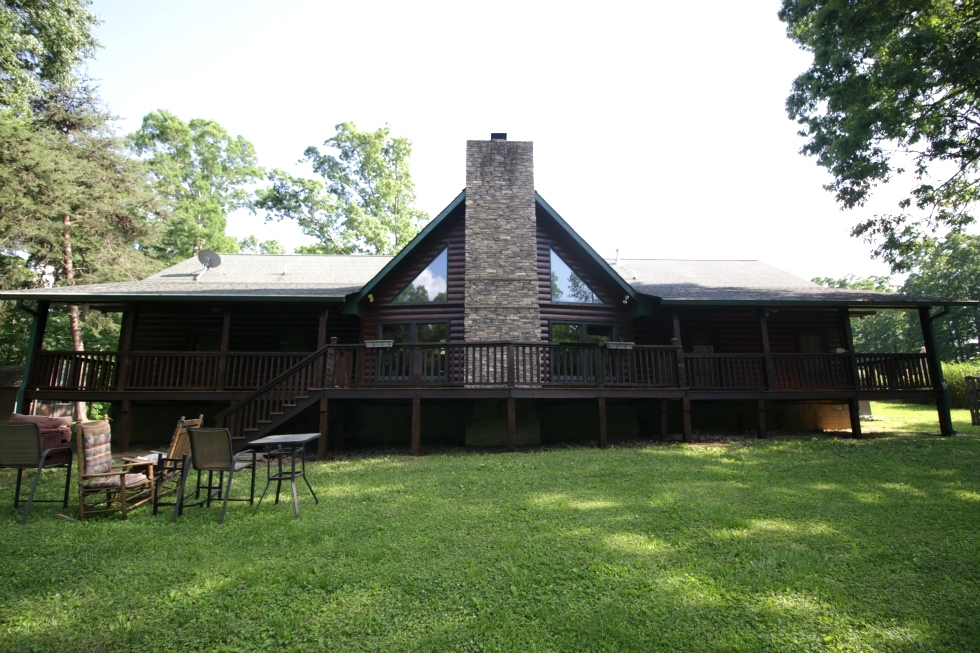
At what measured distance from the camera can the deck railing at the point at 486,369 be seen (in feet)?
39.2

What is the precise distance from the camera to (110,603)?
3.95 meters

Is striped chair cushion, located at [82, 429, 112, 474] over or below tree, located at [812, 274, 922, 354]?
below

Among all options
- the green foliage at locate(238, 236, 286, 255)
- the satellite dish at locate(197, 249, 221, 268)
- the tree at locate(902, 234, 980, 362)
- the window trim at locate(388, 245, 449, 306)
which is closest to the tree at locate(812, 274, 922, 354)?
the tree at locate(902, 234, 980, 362)

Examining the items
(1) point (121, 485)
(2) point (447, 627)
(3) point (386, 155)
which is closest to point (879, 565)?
(2) point (447, 627)

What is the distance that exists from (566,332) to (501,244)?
319 cm

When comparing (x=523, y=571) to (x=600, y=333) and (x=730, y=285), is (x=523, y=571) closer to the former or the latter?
(x=600, y=333)

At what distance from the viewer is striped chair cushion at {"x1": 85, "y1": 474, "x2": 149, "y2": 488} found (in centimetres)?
626

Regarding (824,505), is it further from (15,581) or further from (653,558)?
(15,581)

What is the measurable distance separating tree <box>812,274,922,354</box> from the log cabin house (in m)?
36.2

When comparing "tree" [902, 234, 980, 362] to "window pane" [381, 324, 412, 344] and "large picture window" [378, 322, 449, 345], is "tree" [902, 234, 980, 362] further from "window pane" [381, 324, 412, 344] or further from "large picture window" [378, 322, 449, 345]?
"window pane" [381, 324, 412, 344]

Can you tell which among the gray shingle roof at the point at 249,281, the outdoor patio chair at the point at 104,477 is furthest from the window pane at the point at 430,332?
the outdoor patio chair at the point at 104,477

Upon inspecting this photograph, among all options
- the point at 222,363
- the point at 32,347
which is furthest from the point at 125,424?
the point at 32,347

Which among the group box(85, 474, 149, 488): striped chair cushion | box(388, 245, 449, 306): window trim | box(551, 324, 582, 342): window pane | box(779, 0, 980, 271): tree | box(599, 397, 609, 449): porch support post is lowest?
box(85, 474, 149, 488): striped chair cushion

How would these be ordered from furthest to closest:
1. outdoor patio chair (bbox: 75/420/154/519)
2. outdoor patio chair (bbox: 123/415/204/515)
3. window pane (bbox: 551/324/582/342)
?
window pane (bbox: 551/324/582/342) → outdoor patio chair (bbox: 123/415/204/515) → outdoor patio chair (bbox: 75/420/154/519)
